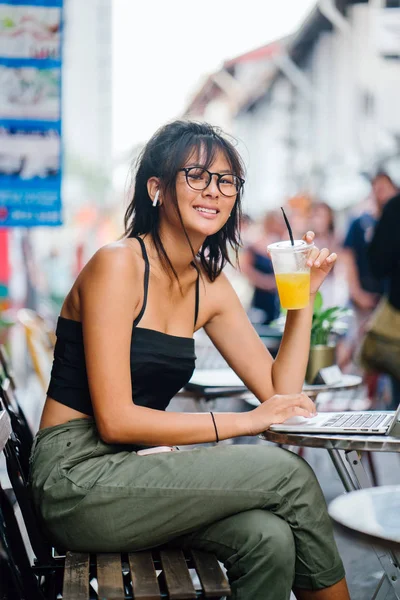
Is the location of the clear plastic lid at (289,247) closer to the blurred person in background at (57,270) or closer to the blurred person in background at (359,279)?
the blurred person in background at (359,279)

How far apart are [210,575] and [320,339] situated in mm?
1850

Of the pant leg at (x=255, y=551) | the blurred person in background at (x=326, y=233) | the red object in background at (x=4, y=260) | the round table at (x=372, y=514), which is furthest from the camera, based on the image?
the red object in background at (x=4, y=260)

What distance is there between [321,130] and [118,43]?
211cm

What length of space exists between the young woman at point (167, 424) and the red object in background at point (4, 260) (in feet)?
17.7

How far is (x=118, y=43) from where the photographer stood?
8.05m

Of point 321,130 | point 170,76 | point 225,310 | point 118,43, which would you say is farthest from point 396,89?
point 225,310

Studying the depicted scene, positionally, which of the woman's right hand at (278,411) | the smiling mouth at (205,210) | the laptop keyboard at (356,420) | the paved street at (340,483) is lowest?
the paved street at (340,483)

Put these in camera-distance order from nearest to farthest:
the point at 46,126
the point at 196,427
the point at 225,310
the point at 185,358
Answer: the point at 196,427 < the point at 185,358 < the point at 225,310 < the point at 46,126

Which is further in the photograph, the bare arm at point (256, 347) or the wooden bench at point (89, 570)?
the bare arm at point (256, 347)

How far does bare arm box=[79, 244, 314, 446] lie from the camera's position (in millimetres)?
2090

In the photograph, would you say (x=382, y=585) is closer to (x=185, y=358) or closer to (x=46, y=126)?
(x=185, y=358)

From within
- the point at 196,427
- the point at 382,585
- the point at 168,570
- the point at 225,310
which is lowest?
the point at 382,585

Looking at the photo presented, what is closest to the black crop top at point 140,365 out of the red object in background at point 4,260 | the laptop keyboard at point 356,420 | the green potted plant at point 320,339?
the laptop keyboard at point 356,420

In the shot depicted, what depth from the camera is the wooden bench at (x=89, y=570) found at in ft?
5.83
